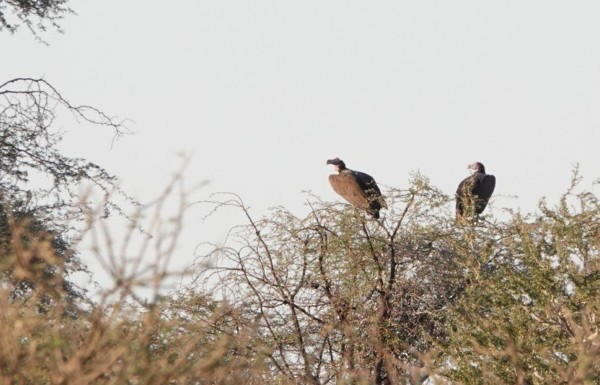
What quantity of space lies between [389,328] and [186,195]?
832 centimetres

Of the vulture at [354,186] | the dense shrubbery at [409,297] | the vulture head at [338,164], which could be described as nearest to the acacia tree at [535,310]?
the dense shrubbery at [409,297]

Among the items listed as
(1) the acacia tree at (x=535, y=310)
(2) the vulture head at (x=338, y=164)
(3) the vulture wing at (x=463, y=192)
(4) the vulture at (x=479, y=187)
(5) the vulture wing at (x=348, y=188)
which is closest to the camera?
(1) the acacia tree at (x=535, y=310)

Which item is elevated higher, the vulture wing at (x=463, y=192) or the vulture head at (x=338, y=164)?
the vulture head at (x=338, y=164)

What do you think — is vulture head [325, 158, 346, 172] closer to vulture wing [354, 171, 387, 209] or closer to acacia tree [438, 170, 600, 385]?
vulture wing [354, 171, 387, 209]

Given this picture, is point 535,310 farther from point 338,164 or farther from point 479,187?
point 338,164

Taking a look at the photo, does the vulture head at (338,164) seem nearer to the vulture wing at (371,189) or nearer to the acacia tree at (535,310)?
the vulture wing at (371,189)

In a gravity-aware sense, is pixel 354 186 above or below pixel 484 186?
above

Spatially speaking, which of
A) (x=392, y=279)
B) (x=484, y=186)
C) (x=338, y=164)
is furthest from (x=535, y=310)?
(x=338, y=164)

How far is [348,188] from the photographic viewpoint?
16531 mm

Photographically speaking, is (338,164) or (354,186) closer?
(354,186)

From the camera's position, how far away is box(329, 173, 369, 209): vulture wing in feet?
52.3

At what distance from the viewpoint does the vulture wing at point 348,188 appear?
1595cm

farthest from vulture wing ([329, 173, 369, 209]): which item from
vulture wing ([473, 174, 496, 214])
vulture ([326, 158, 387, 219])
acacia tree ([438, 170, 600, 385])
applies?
acacia tree ([438, 170, 600, 385])

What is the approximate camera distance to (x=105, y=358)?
458cm
